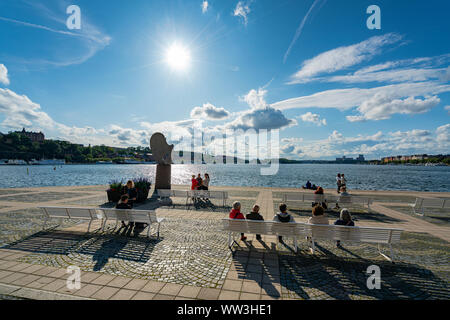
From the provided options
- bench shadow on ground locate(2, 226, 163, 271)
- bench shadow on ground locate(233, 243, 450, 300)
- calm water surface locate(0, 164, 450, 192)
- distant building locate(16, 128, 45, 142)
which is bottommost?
calm water surface locate(0, 164, 450, 192)

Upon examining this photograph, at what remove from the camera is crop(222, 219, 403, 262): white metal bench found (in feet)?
17.1

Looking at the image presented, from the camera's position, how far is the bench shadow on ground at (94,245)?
535 cm

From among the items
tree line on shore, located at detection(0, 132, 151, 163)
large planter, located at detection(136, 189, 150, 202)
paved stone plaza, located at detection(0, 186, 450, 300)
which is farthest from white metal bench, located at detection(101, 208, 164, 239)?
tree line on shore, located at detection(0, 132, 151, 163)

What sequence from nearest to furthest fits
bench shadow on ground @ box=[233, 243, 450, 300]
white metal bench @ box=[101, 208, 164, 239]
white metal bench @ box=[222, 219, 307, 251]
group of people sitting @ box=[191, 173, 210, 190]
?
bench shadow on ground @ box=[233, 243, 450, 300], white metal bench @ box=[222, 219, 307, 251], white metal bench @ box=[101, 208, 164, 239], group of people sitting @ box=[191, 173, 210, 190]

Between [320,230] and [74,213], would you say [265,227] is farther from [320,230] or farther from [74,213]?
[74,213]

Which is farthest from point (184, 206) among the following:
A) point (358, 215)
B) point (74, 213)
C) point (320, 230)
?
point (358, 215)

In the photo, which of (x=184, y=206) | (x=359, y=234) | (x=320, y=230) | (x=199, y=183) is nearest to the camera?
(x=359, y=234)

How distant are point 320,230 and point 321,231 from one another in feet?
0.13

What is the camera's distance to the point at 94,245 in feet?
19.7

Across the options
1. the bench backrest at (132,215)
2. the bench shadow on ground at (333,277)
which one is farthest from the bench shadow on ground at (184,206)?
the bench shadow on ground at (333,277)

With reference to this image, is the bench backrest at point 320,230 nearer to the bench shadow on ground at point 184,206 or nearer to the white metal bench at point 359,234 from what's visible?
the white metal bench at point 359,234

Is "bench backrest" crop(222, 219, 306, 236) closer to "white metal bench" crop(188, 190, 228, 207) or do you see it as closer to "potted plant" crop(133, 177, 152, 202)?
Answer: "white metal bench" crop(188, 190, 228, 207)

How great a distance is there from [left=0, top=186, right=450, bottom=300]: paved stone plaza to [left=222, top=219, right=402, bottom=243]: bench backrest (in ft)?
1.77
